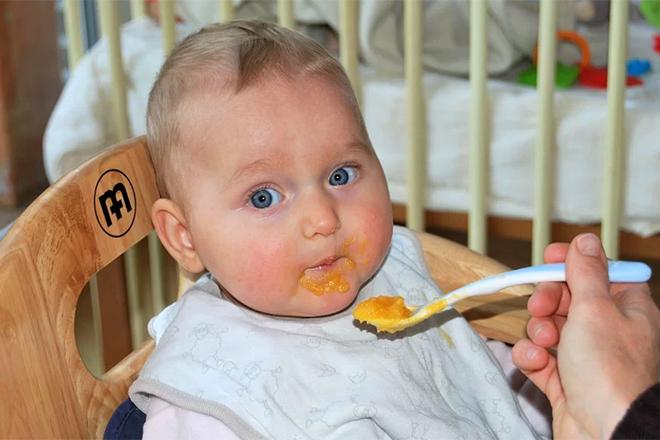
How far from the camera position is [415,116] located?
149cm

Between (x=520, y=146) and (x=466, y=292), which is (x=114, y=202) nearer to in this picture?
(x=466, y=292)

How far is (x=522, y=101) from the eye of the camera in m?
1.51

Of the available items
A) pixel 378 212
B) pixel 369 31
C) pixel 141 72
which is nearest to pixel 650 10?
pixel 369 31

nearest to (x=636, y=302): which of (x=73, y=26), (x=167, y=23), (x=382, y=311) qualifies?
(x=382, y=311)

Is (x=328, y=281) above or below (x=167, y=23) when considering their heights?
below

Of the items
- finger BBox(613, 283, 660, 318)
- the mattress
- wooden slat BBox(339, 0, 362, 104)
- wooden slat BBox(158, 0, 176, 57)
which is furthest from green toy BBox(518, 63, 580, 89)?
finger BBox(613, 283, 660, 318)

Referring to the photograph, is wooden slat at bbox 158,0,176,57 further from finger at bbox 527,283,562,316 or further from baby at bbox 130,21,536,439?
finger at bbox 527,283,562,316

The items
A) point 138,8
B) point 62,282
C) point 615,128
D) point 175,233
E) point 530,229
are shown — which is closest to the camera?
point 62,282

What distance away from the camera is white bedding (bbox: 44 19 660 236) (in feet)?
4.83

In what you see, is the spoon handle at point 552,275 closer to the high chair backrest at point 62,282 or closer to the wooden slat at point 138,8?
the high chair backrest at point 62,282

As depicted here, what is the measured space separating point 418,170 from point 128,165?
654mm

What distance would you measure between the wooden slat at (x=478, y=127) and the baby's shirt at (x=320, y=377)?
50 centimetres

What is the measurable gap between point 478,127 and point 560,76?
25 cm

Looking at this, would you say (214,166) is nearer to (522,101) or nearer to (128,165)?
(128,165)
